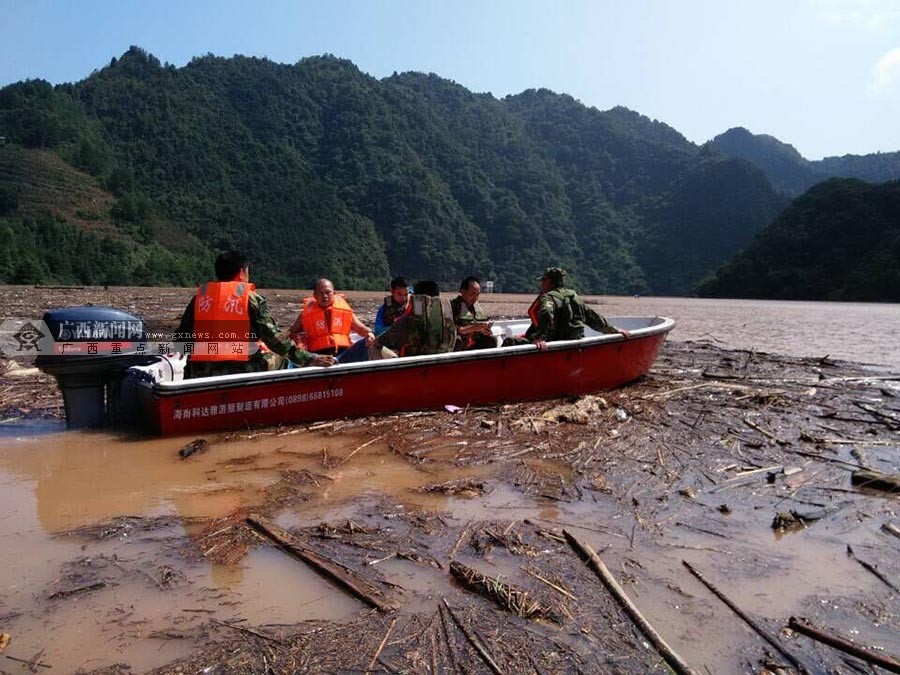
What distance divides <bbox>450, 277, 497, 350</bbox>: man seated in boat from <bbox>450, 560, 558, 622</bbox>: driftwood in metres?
4.28

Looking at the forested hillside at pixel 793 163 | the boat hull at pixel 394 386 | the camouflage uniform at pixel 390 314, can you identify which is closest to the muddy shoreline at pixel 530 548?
the boat hull at pixel 394 386

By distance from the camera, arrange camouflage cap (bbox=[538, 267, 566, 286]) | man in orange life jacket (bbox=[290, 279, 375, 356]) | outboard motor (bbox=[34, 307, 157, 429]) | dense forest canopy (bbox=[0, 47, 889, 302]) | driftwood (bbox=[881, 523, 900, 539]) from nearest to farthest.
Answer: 1. driftwood (bbox=[881, 523, 900, 539])
2. outboard motor (bbox=[34, 307, 157, 429])
3. man in orange life jacket (bbox=[290, 279, 375, 356])
4. camouflage cap (bbox=[538, 267, 566, 286])
5. dense forest canopy (bbox=[0, 47, 889, 302])

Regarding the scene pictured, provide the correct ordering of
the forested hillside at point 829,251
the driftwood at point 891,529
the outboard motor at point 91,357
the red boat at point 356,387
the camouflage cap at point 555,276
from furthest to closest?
the forested hillside at point 829,251 < the camouflage cap at point 555,276 < the red boat at point 356,387 < the outboard motor at point 91,357 < the driftwood at point 891,529

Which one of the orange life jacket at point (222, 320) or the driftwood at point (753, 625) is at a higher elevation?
the orange life jacket at point (222, 320)

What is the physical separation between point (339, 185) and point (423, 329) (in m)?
88.2

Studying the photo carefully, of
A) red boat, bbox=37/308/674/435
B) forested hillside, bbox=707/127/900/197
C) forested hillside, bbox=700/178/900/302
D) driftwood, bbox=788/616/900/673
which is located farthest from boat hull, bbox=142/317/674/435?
forested hillside, bbox=707/127/900/197

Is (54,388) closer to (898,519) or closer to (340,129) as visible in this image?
(898,519)

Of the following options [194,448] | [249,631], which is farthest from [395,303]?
[249,631]

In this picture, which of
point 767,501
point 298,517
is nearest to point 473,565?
point 298,517

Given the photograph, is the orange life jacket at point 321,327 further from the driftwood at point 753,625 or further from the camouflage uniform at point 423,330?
the driftwood at point 753,625

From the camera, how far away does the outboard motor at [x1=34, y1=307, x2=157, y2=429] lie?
4871mm

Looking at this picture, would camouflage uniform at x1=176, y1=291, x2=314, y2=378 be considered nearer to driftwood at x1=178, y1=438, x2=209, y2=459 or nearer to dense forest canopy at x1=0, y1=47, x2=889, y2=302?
driftwood at x1=178, y1=438, x2=209, y2=459

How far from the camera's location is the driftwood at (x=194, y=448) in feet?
15.6

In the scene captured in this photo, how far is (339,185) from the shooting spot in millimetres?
90688
